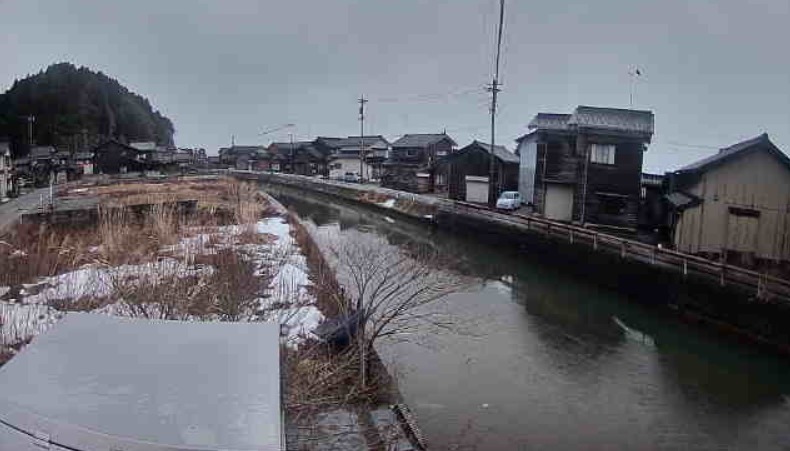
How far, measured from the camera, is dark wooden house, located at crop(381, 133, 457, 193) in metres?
38.4

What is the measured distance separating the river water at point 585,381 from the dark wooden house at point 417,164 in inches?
939

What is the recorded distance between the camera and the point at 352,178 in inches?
2045

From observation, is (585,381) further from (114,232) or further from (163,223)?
(163,223)

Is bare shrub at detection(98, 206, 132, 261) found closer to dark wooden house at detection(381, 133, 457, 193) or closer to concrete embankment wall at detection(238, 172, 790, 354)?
concrete embankment wall at detection(238, 172, 790, 354)

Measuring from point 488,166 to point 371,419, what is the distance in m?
25.3

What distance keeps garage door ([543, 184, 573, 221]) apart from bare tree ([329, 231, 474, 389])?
25.3 ft

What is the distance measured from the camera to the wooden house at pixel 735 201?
16.1 metres

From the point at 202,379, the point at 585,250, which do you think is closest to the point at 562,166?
the point at 585,250

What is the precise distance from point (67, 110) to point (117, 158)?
40.9ft

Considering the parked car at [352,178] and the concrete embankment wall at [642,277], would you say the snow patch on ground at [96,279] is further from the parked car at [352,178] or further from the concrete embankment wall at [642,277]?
the parked car at [352,178]

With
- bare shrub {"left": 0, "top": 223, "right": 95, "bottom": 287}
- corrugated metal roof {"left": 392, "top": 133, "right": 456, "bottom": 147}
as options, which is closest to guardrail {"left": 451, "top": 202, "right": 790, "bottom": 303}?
bare shrub {"left": 0, "top": 223, "right": 95, "bottom": 287}

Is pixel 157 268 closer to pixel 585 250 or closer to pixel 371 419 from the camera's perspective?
pixel 371 419

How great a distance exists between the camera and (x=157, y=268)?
1258 centimetres

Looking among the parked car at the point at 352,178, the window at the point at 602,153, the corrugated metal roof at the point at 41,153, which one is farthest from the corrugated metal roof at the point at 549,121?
the corrugated metal roof at the point at 41,153
